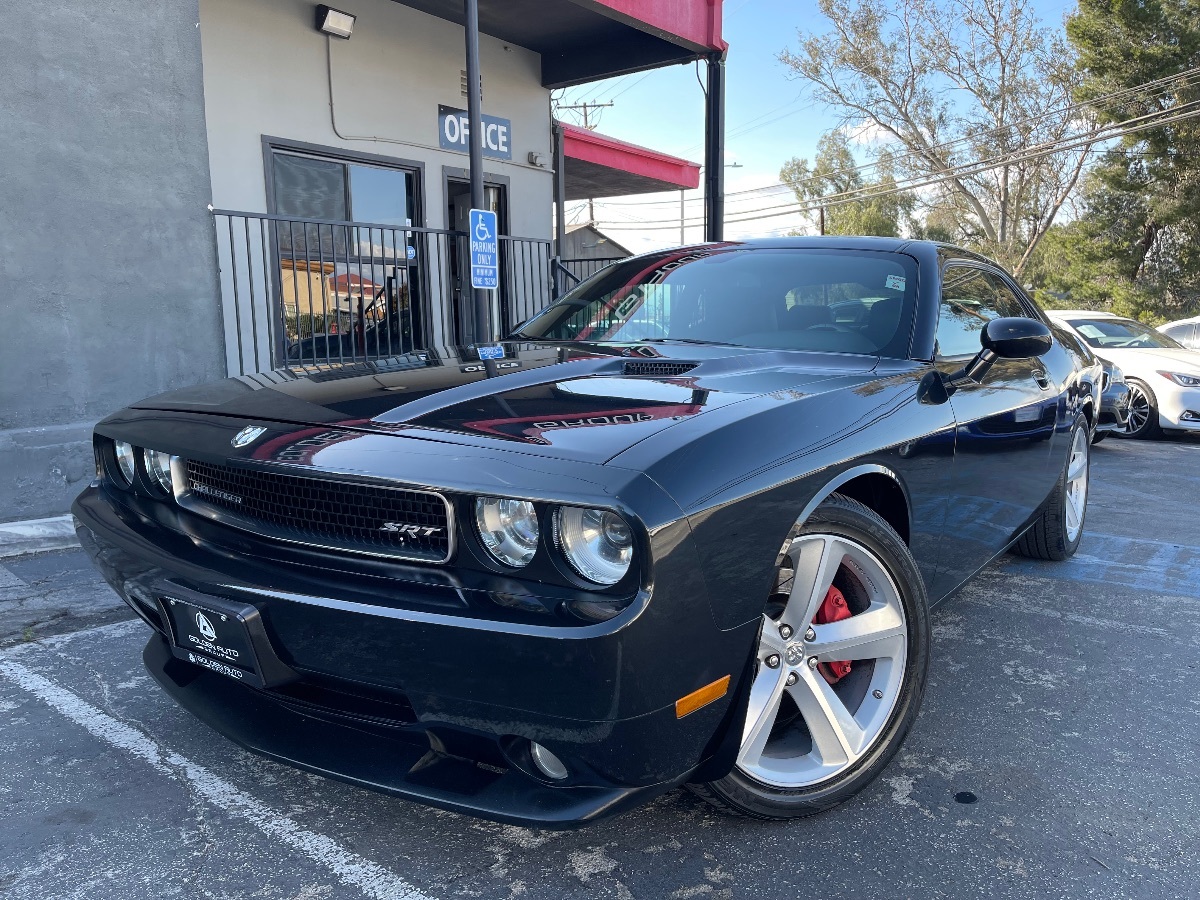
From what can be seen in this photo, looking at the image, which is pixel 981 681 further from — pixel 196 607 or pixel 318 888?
pixel 196 607

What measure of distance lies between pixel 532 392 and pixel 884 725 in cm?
117

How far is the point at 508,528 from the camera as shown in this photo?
68.9 inches

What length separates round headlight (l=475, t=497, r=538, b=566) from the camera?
173 centimetres

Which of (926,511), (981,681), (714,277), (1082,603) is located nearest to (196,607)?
(926,511)

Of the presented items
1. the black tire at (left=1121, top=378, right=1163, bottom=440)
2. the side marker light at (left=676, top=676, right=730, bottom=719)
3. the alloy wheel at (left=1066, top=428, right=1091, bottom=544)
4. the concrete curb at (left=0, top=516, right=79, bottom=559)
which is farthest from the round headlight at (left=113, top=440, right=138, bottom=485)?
the black tire at (left=1121, top=378, right=1163, bottom=440)

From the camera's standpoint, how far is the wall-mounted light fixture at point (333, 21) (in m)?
7.32

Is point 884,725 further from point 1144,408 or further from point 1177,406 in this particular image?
point 1144,408

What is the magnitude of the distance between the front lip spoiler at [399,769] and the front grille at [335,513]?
383 millimetres

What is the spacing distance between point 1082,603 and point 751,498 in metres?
2.68

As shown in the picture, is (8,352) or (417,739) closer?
(417,739)

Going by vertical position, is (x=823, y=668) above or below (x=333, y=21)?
below

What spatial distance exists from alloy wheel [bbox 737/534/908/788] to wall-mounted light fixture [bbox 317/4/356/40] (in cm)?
685

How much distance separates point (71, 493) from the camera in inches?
191

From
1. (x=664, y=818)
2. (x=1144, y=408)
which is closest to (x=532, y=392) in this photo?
(x=664, y=818)
